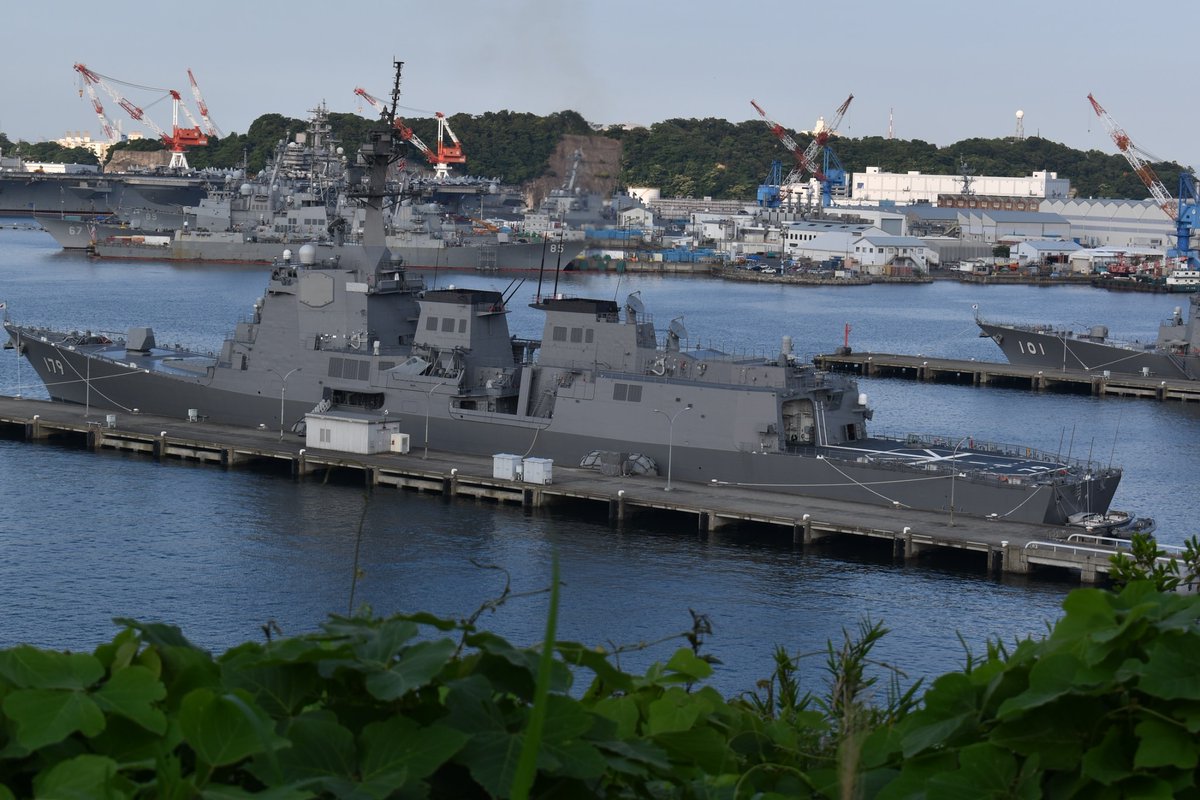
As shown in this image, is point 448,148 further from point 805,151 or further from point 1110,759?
point 1110,759

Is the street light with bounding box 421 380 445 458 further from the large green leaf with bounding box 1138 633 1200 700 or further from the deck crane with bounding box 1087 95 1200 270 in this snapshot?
the deck crane with bounding box 1087 95 1200 270

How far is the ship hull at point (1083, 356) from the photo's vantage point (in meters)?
59.5

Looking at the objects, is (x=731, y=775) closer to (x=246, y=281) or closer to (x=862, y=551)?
(x=862, y=551)

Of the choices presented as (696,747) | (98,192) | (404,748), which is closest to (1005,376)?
(696,747)

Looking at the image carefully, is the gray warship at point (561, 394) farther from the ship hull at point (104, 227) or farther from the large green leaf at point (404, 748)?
the ship hull at point (104, 227)

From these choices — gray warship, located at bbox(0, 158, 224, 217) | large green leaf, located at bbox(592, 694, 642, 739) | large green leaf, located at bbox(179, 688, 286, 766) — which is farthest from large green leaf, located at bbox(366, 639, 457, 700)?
gray warship, located at bbox(0, 158, 224, 217)

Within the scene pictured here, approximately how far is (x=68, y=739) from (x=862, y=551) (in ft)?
87.7

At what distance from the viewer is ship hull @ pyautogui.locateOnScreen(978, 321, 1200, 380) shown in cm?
5953

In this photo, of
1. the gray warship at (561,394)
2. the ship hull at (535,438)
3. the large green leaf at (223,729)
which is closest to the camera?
the large green leaf at (223,729)

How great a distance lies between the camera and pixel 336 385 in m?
38.0

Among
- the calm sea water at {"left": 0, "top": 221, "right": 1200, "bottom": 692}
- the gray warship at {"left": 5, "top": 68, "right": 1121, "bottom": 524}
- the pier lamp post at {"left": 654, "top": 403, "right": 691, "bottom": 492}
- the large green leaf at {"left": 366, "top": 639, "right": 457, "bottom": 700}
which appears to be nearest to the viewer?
the large green leaf at {"left": 366, "top": 639, "right": 457, "bottom": 700}

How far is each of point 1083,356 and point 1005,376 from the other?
3.12 metres

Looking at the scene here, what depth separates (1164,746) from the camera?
4.15 m

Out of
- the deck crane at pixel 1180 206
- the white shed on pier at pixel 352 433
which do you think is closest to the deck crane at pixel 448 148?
the deck crane at pixel 1180 206
